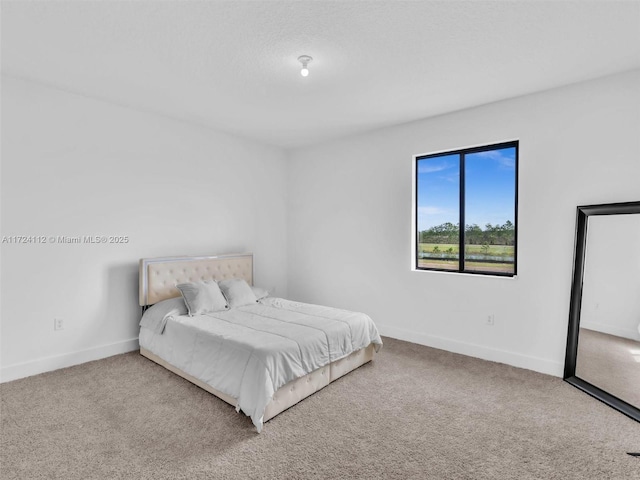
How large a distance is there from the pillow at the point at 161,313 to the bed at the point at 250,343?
10 mm

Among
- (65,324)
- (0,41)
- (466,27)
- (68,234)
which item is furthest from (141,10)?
(65,324)

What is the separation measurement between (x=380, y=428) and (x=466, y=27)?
108 inches

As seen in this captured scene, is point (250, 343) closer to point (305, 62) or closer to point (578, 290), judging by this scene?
point (305, 62)

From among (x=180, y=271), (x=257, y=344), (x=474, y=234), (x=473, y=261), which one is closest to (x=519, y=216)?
(x=474, y=234)

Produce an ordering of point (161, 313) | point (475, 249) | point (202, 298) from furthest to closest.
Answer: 1. point (475, 249)
2. point (202, 298)
3. point (161, 313)

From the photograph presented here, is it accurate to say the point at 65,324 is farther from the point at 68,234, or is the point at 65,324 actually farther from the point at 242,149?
the point at 242,149

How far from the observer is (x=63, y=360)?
10.7 ft

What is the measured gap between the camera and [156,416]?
96.3 inches

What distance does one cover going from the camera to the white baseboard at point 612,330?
2.53 meters

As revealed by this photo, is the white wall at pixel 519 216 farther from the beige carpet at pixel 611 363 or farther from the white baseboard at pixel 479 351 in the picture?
the beige carpet at pixel 611 363

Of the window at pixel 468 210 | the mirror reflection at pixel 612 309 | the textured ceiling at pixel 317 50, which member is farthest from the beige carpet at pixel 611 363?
the textured ceiling at pixel 317 50

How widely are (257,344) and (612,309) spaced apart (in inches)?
112

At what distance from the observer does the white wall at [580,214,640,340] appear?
256cm

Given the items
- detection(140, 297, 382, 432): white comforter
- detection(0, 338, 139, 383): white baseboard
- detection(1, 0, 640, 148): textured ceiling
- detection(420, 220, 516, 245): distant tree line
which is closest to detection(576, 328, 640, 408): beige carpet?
detection(420, 220, 516, 245): distant tree line
